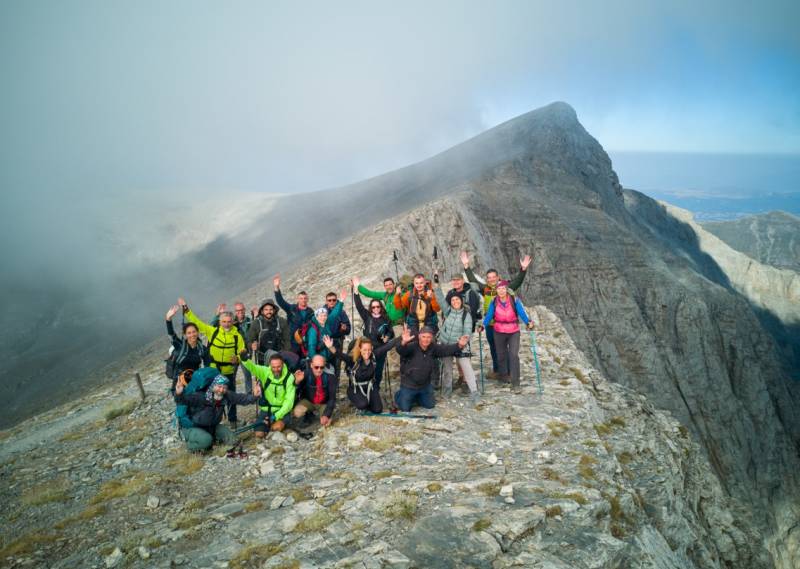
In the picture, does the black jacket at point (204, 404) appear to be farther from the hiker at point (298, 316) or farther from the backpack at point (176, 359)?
the hiker at point (298, 316)

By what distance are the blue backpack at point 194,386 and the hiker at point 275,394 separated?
98cm

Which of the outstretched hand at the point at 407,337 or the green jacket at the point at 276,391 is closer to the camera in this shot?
the green jacket at the point at 276,391

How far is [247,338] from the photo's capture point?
42.3ft

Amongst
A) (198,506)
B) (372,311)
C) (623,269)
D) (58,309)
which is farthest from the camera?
(58,309)

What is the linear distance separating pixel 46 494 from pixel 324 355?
650cm

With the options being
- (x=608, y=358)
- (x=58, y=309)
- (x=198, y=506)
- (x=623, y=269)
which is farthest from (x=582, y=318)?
(x=58, y=309)

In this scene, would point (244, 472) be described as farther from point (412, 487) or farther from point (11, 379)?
point (11, 379)

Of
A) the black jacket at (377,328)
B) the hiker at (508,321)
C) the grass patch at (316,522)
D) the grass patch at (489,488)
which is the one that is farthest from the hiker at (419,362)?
the grass patch at (316,522)

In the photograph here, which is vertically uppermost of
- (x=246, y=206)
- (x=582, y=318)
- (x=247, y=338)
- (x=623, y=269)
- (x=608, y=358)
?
(x=246, y=206)

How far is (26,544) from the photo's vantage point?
7531 millimetres

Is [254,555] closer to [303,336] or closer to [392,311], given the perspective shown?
[303,336]

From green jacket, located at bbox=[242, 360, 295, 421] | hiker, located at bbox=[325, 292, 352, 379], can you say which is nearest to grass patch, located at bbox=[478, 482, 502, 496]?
green jacket, located at bbox=[242, 360, 295, 421]

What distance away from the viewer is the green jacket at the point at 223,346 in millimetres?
12062

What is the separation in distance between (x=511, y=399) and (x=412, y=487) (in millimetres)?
5291
